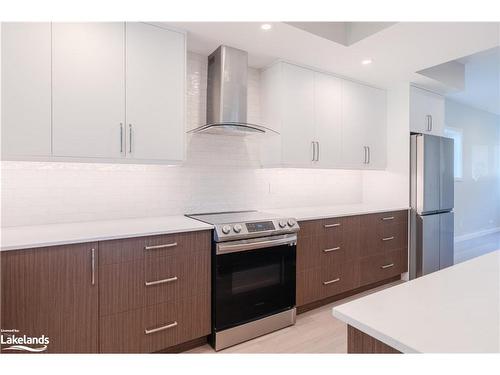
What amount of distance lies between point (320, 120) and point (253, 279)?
186 centimetres

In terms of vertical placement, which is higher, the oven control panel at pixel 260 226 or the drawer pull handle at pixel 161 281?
the oven control panel at pixel 260 226

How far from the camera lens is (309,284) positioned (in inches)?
103

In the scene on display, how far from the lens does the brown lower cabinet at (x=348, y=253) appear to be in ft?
8.52

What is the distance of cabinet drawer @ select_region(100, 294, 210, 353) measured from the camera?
1.74m

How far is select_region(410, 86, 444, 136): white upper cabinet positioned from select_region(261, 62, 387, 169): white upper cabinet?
1.11 ft

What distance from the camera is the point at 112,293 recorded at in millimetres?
1729

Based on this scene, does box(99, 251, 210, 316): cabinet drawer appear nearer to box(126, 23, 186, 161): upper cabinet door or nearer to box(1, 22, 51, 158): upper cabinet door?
box(126, 23, 186, 161): upper cabinet door

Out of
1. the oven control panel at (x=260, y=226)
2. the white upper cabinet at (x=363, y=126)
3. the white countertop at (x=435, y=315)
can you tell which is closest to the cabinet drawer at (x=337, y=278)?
the oven control panel at (x=260, y=226)

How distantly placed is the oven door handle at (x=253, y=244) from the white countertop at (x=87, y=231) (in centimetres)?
19

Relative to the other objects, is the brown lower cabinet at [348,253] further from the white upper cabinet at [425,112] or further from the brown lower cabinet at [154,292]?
the white upper cabinet at [425,112]

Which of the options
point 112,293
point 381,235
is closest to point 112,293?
point 112,293
